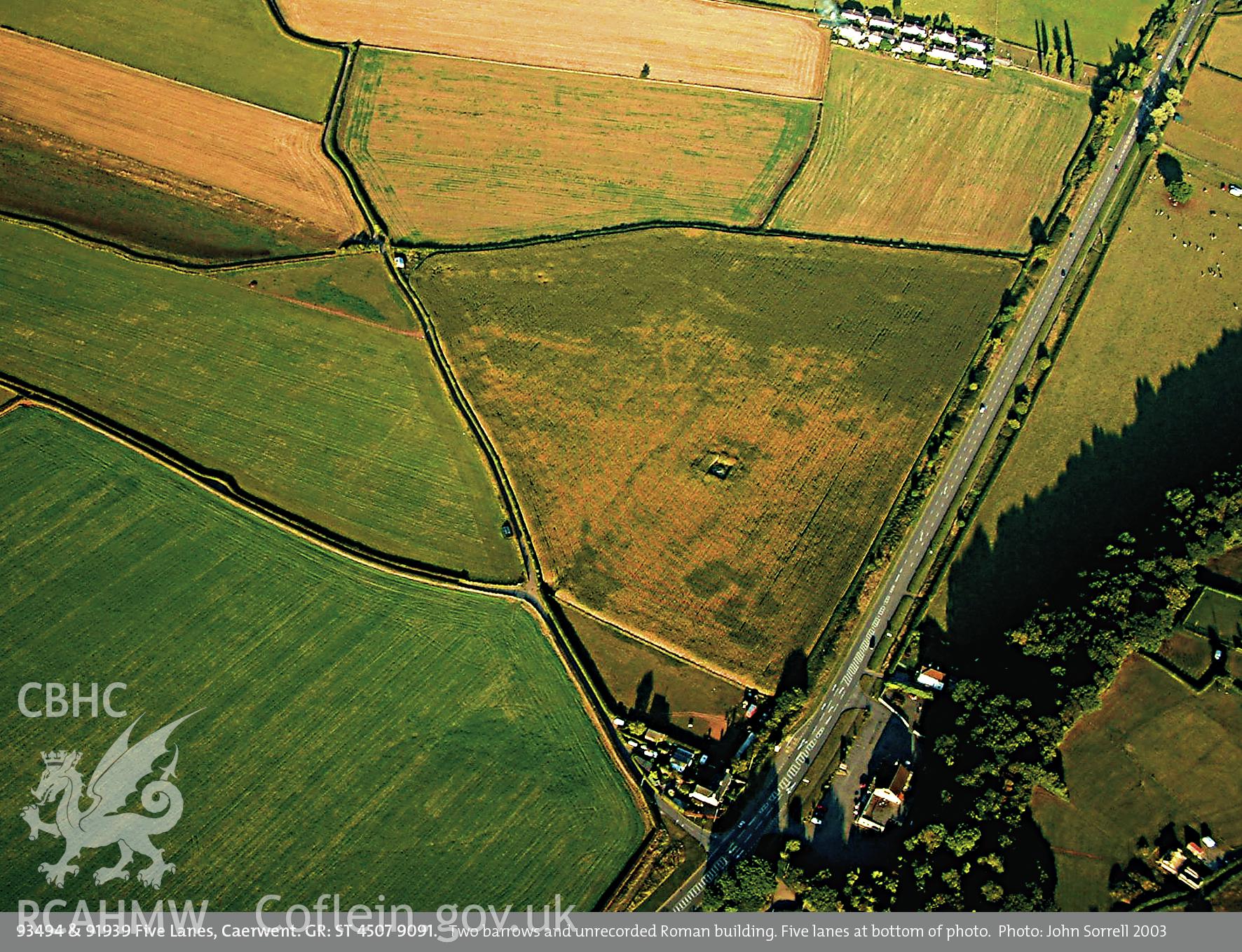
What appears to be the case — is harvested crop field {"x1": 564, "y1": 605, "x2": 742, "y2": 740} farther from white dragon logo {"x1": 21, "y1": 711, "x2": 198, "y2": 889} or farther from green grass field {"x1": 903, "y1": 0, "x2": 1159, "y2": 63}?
green grass field {"x1": 903, "y1": 0, "x2": 1159, "y2": 63}

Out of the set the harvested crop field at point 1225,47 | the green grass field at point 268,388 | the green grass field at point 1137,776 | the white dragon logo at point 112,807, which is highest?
the harvested crop field at point 1225,47

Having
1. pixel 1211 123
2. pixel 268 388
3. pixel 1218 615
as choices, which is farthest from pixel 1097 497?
pixel 268 388

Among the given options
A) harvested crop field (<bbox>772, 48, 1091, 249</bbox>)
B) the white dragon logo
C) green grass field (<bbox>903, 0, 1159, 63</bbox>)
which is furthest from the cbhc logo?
green grass field (<bbox>903, 0, 1159, 63</bbox>)

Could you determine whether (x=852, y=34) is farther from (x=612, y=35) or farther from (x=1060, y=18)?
(x=612, y=35)

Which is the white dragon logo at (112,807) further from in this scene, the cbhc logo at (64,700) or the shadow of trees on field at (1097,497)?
the shadow of trees on field at (1097,497)

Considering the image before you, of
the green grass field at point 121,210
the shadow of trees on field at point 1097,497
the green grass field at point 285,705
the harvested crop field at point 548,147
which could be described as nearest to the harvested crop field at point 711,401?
the harvested crop field at point 548,147

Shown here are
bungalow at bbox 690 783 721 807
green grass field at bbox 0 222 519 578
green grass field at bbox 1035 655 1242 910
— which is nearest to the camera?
green grass field at bbox 1035 655 1242 910
